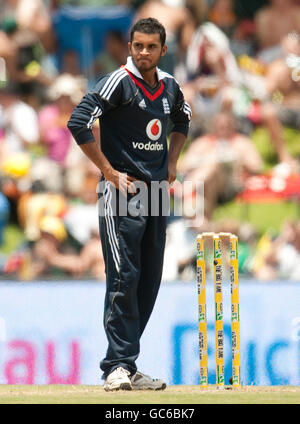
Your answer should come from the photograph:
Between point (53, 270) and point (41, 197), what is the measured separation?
1079 mm

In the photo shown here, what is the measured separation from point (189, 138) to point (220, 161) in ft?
3.57

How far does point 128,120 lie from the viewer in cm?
711

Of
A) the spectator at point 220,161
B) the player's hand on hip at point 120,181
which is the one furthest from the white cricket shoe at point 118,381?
the spectator at point 220,161

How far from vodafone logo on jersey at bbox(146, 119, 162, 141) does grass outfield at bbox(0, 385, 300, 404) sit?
59.1 inches

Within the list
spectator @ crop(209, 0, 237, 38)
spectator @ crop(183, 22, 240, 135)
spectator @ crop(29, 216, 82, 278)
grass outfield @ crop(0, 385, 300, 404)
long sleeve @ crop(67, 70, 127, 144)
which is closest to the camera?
grass outfield @ crop(0, 385, 300, 404)

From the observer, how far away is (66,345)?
9586mm

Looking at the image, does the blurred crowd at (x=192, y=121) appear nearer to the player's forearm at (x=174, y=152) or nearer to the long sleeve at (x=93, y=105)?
the player's forearm at (x=174, y=152)

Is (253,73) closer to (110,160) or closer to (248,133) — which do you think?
(248,133)

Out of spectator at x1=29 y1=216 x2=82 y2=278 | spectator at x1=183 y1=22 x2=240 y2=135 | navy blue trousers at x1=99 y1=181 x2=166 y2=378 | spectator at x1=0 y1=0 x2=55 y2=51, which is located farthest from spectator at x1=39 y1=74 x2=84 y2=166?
navy blue trousers at x1=99 y1=181 x2=166 y2=378

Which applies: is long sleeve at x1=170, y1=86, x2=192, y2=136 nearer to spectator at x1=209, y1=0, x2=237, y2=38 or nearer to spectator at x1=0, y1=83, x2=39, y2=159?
spectator at x1=0, y1=83, x2=39, y2=159

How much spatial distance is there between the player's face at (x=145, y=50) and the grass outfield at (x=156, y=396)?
1.90 metres

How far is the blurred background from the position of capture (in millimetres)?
10828

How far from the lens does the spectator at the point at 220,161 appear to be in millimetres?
11641

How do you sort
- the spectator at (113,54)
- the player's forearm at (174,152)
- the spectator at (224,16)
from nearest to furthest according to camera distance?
the player's forearm at (174,152) → the spectator at (224,16) → the spectator at (113,54)
